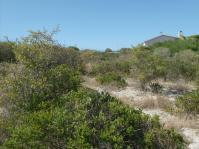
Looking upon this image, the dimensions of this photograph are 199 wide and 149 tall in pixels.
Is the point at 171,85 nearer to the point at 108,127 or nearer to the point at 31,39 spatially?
the point at 31,39

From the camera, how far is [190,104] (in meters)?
9.55

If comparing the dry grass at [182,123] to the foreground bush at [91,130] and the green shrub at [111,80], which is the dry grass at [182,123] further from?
the green shrub at [111,80]

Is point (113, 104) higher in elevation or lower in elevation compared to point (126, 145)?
higher

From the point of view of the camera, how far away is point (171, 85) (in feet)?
51.9

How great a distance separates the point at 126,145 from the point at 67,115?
2.98 ft

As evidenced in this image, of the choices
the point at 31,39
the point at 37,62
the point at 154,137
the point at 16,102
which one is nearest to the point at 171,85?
the point at 31,39

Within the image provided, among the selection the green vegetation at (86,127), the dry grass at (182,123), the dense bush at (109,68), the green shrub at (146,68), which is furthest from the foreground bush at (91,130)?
the dense bush at (109,68)

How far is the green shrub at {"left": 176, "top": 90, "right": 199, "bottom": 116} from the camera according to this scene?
31.3 ft

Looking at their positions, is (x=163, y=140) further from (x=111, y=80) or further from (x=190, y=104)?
(x=111, y=80)

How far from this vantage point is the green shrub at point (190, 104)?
31.3 feet

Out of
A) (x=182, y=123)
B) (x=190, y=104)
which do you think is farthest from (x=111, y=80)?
(x=182, y=123)

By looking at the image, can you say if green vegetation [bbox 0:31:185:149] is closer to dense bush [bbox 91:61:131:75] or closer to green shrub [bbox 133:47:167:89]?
green shrub [bbox 133:47:167:89]

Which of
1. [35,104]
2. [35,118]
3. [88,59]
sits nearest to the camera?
[35,118]

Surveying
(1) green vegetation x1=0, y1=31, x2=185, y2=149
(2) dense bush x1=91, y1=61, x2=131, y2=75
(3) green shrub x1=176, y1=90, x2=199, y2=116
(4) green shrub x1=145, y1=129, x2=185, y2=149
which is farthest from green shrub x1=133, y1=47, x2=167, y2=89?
(4) green shrub x1=145, y1=129, x2=185, y2=149
